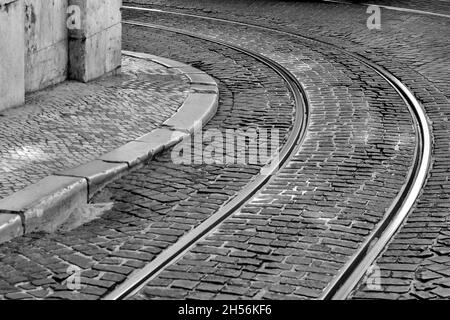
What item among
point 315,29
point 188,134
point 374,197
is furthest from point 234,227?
point 315,29

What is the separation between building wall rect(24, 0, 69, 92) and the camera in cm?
1021

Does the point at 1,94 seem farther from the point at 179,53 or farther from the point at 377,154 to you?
the point at 179,53

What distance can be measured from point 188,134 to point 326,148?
4.20 feet

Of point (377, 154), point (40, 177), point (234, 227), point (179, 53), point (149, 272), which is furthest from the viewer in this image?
point (179, 53)

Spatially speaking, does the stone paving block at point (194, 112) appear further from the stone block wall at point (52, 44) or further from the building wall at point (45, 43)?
the building wall at point (45, 43)

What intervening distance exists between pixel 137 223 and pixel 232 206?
747 millimetres

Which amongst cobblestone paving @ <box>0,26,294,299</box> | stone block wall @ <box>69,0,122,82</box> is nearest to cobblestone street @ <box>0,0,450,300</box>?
cobblestone paving @ <box>0,26,294,299</box>

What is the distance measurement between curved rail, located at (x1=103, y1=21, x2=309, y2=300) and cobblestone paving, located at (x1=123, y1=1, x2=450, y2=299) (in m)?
1.24

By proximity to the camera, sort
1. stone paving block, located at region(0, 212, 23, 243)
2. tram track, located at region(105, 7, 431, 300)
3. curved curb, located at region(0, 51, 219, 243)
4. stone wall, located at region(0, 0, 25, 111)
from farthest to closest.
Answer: stone wall, located at region(0, 0, 25, 111)
curved curb, located at region(0, 51, 219, 243)
stone paving block, located at region(0, 212, 23, 243)
tram track, located at region(105, 7, 431, 300)

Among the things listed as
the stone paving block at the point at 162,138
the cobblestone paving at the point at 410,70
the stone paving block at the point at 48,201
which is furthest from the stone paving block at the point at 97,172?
the cobblestone paving at the point at 410,70

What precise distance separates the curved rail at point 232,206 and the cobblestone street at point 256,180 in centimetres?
2

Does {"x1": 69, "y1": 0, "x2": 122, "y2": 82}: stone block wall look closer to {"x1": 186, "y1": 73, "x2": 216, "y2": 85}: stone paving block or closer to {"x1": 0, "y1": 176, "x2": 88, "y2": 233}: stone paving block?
{"x1": 186, "y1": 73, "x2": 216, "y2": 85}: stone paving block

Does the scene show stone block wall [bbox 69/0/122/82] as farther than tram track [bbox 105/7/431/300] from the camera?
Yes
